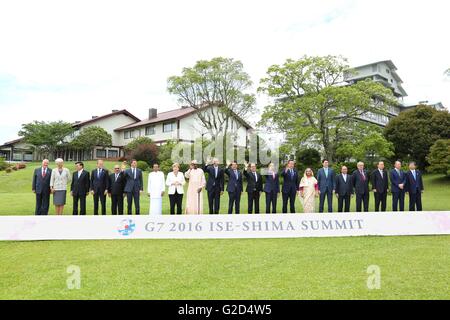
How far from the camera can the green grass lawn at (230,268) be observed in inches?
173

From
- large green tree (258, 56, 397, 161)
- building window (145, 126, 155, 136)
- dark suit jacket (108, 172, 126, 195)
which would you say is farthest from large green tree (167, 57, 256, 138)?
dark suit jacket (108, 172, 126, 195)

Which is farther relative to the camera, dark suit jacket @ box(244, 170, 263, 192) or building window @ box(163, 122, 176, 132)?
building window @ box(163, 122, 176, 132)

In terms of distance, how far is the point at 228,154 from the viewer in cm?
2648

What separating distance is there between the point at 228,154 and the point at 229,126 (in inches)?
287

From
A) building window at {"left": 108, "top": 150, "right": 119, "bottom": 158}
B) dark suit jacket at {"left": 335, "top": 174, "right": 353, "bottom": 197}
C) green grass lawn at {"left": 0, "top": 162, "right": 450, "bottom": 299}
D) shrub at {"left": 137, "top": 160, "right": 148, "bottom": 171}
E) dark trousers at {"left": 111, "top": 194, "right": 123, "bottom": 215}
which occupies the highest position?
building window at {"left": 108, "top": 150, "right": 119, "bottom": 158}

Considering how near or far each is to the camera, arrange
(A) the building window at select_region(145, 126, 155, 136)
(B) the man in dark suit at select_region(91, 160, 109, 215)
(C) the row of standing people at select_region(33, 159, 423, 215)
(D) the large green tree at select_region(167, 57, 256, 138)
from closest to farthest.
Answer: (C) the row of standing people at select_region(33, 159, 423, 215) → (B) the man in dark suit at select_region(91, 160, 109, 215) → (D) the large green tree at select_region(167, 57, 256, 138) → (A) the building window at select_region(145, 126, 155, 136)

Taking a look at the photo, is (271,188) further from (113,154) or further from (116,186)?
(113,154)

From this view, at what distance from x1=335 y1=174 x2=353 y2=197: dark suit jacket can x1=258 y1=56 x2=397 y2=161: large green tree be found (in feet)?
42.5

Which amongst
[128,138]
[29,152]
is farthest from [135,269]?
[29,152]

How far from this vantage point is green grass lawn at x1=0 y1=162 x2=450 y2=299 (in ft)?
14.4

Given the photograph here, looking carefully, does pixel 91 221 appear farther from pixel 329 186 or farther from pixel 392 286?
pixel 329 186

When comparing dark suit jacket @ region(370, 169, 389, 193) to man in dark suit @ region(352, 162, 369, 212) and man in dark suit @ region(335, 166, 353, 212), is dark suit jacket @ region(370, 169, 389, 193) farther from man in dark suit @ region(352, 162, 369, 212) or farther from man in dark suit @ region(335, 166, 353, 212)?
man in dark suit @ region(335, 166, 353, 212)

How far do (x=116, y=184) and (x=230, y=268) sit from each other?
6.00 m

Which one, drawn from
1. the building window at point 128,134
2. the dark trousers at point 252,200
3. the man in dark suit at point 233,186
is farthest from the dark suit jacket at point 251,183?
the building window at point 128,134
